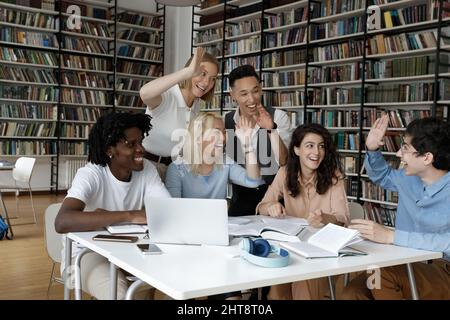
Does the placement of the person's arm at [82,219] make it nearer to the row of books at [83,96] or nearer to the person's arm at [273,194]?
the person's arm at [273,194]

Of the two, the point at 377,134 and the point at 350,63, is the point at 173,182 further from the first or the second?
the point at 350,63

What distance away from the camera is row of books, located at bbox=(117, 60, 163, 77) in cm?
781

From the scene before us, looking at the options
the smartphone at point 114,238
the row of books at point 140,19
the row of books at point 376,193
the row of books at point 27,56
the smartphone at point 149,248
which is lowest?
the row of books at point 376,193

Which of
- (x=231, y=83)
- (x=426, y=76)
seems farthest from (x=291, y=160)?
(x=426, y=76)

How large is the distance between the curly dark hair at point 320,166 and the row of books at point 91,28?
19.0 feet

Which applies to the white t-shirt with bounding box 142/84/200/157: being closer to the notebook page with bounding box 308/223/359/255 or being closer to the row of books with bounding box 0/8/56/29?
the notebook page with bounding box 308/223/359/255

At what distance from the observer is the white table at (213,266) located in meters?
1.23

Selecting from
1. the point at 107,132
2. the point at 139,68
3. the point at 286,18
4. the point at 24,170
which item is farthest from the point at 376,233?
the point at 139,68

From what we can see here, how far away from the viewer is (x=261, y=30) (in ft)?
21.9

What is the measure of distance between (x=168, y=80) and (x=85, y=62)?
5512 millimetres

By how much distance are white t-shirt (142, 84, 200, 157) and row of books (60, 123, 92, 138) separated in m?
5.11

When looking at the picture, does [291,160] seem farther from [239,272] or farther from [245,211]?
[239,272]

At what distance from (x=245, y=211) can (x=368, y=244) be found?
3.15ft

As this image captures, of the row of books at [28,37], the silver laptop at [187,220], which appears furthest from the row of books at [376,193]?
the row of books at [28,37]
